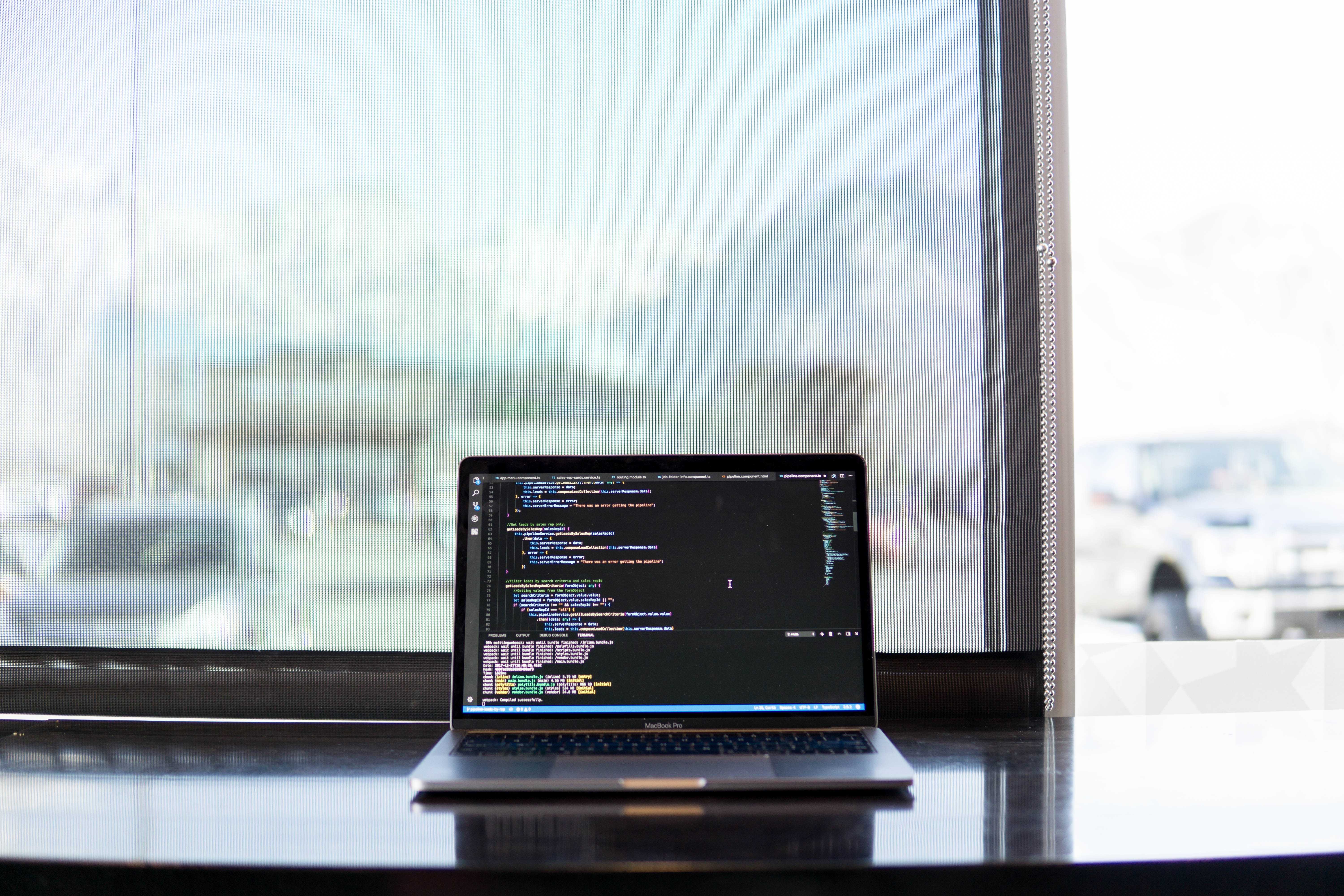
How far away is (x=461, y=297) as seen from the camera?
125 cm

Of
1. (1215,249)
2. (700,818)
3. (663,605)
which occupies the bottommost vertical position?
(700,818)

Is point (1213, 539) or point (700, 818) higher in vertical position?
point (1213, 539)

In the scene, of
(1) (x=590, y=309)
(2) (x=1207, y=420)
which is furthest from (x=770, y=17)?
(2) (x=1207, y=420)

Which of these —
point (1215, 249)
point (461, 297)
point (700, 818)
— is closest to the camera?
point (700, 818)

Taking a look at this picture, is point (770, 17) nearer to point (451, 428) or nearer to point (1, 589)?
point (451, 428)

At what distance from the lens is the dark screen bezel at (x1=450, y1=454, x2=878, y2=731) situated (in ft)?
3.41

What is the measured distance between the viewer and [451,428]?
1245 mm

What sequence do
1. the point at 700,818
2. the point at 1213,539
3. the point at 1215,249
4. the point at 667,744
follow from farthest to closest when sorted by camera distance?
the point at 1213,539 → the point at 1215,249 → the point at 667,744 → the point at 700,818

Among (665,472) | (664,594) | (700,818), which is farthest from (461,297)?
(700,818)

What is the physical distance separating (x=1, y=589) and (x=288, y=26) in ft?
3.06

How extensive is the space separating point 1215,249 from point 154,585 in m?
1.78

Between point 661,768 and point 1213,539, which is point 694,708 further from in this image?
point 1213,539

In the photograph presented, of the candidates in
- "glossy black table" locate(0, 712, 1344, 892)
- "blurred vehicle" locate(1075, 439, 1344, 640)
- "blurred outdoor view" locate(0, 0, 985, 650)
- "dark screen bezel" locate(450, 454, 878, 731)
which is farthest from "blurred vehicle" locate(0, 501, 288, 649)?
"blurred vehicle" locate(1075, 439, 1344, 640)

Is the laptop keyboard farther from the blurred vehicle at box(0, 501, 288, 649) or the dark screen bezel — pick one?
the blurred vehicle at box(0, 501, 288, 649)
